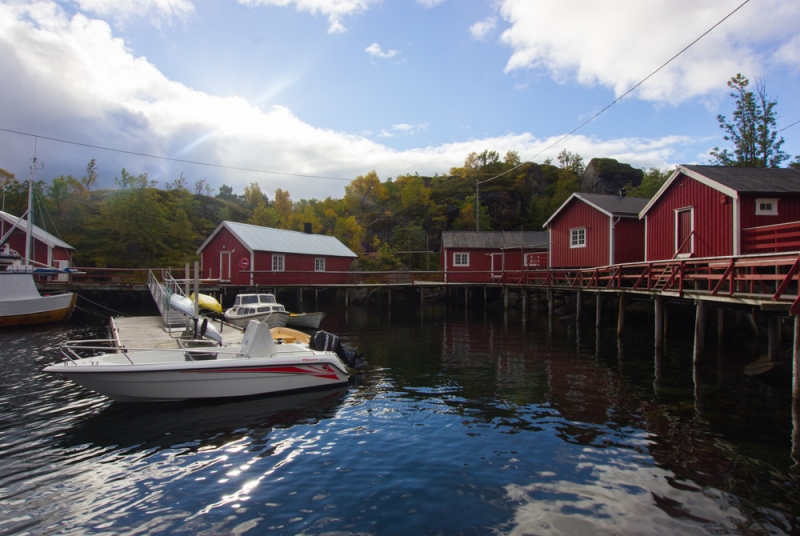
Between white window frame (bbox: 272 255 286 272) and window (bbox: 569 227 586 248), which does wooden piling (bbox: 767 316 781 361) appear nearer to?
window (bbox: 569 227 586 248)

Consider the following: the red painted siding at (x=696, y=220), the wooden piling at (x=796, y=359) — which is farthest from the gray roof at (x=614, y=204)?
the wooden piling at (x=796, y=359)

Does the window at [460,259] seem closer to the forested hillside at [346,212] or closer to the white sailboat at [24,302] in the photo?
the forested hillside at [346,212]

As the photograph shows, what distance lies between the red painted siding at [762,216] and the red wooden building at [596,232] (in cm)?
778

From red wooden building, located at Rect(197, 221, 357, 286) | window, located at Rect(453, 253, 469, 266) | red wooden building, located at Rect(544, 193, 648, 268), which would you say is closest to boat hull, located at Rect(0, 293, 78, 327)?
red wooden building, located at Rect(197, 221, 357, 286)

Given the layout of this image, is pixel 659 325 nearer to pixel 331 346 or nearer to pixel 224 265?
pixel 331 346

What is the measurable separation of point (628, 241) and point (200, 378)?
22862 millimetres

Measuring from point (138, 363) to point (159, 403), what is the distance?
102cm

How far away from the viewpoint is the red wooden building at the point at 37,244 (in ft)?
115

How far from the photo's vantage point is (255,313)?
877 inches

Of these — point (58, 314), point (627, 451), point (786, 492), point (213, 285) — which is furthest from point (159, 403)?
point (213, 285)

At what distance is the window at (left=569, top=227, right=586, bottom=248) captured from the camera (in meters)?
27.6

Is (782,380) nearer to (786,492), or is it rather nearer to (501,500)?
(786,492)

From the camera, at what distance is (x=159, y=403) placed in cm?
1023

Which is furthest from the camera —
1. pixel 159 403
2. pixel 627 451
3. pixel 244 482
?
pixel 159 403
